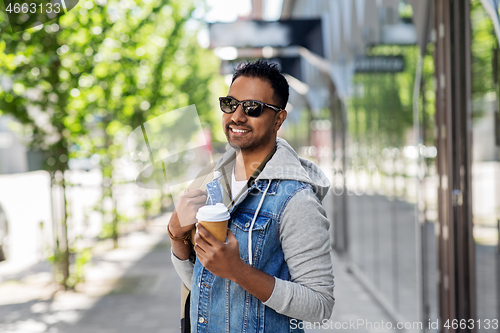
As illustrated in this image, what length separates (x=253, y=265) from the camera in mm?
1562

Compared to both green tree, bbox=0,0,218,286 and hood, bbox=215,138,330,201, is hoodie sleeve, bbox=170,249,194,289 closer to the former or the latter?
hood, bbox=215,138,330,201

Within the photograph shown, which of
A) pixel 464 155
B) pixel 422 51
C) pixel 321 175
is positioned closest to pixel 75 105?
pixel 422 51

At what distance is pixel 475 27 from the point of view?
3.05 metres

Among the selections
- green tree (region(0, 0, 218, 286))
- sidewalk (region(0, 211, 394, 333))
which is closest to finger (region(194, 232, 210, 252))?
sidewalk (region(0, 211, 394, 333))

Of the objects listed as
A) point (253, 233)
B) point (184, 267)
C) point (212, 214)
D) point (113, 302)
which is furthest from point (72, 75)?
point (212, 214)

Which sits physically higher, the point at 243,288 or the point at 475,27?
the point at 475,27

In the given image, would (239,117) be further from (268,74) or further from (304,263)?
(304,263)

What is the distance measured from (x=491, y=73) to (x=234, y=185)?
→ 1932 millimetres

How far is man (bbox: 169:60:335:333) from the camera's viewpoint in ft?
4.95

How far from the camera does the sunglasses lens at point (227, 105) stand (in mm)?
1575

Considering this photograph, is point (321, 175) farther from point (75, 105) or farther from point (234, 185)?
point (75, 105)

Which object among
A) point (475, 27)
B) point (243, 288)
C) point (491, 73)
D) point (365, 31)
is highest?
point (365, 31)

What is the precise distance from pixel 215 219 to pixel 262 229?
240 millimetres

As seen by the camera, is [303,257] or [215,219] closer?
[215,219]
